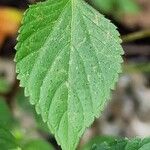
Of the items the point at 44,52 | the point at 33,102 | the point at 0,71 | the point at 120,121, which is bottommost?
the point at 120,121

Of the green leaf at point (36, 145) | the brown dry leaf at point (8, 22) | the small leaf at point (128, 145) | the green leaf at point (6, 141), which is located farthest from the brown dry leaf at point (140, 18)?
the small leaf at point (128, 145)

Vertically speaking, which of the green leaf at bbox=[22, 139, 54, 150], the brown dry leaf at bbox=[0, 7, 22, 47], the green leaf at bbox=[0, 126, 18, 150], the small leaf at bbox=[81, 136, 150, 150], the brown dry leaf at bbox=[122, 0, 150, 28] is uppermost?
the small leaf at bbox=[81, 136, 150, 150]

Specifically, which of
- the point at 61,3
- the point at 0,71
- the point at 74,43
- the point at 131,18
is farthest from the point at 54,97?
the point at 131,18

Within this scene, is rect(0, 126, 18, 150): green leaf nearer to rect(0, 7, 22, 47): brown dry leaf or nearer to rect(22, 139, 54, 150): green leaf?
rect(22, 139, 54, 150): green leaf

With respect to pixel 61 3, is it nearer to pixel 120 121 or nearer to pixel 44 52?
pixel 44 52

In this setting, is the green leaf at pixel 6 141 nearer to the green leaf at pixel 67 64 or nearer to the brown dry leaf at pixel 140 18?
the green leaf at pixel 67 64

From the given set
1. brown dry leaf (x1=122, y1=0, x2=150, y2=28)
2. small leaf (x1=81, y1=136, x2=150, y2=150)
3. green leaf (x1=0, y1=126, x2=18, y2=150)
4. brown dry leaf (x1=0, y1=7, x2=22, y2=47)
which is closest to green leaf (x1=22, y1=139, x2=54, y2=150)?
green leaf (x1=0, y1=126, x2=18, y2=150)
